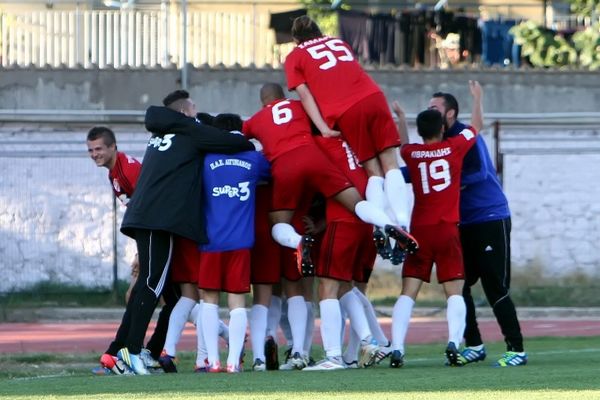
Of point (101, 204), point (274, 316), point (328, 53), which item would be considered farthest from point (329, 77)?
point (101, 204)

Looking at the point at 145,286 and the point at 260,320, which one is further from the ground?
the point at 145,286

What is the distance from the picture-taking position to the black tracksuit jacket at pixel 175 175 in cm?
1052

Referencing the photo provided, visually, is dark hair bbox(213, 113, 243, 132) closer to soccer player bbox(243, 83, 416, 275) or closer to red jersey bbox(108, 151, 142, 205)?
soccer player bbox(243, 83, 416, 275)

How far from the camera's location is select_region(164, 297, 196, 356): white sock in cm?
1112

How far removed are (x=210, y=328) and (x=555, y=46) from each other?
1767cm

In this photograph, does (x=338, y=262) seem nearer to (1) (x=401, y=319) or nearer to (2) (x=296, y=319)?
(2) (x=296, y=319)

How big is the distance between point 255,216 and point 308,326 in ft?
3.19

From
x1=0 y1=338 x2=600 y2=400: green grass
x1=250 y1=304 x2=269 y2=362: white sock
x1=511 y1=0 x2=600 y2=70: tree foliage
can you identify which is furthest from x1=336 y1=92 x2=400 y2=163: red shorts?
x1=511 y1=0 x2=600 y2=70: tree foliage

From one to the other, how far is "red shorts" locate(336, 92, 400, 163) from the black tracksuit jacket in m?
0.74

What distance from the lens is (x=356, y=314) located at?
35.8 ft

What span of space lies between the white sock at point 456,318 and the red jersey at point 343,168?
107cm

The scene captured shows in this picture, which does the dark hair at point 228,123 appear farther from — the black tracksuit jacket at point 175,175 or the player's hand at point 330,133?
the player's hand at point 330,133

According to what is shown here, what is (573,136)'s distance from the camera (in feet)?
75.6

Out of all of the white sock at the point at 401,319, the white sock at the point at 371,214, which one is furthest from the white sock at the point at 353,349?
the white sock at the point at 371,214
